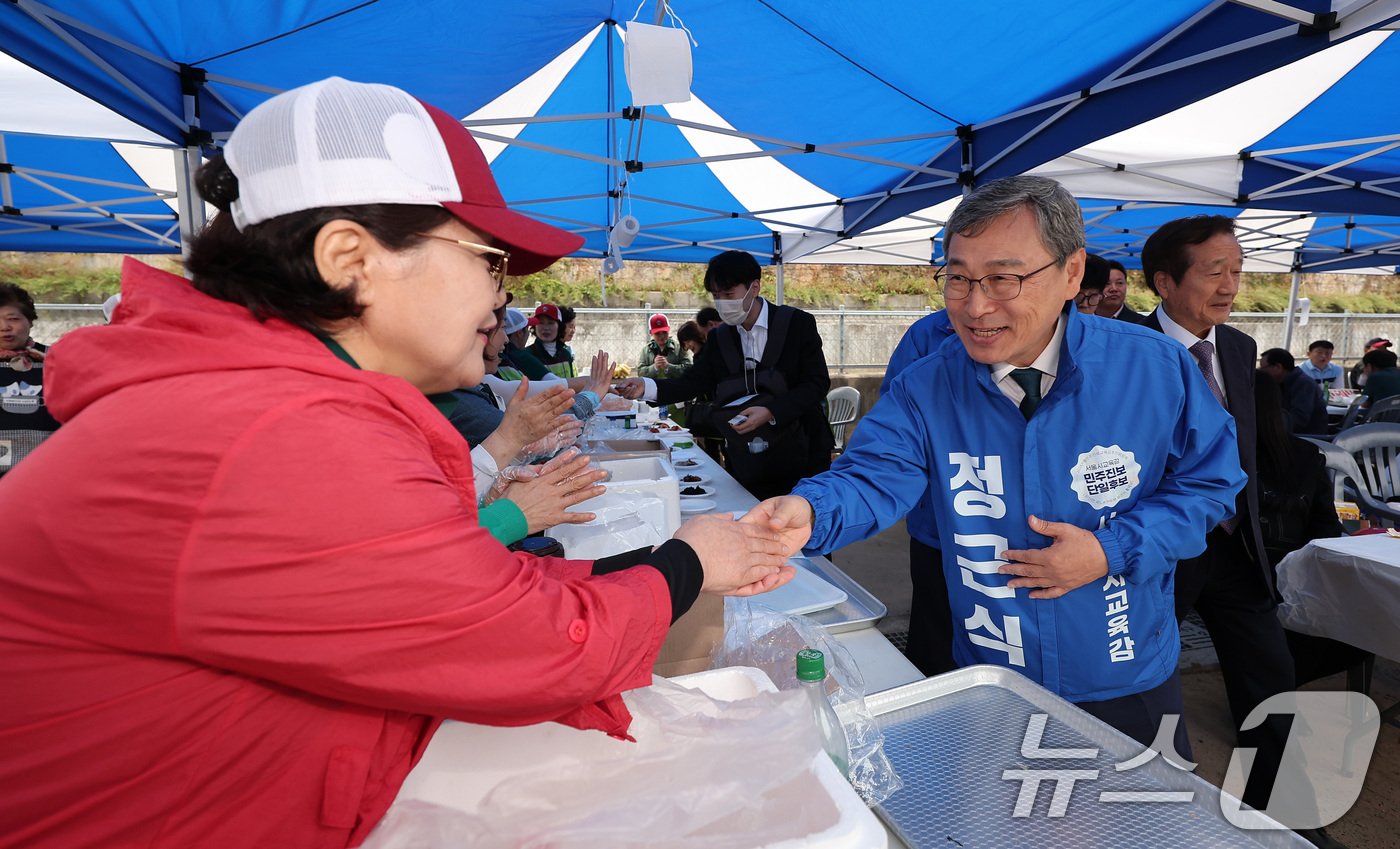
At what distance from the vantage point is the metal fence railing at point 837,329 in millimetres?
14977

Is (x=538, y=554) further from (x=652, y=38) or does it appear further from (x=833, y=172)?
(x=833, y=172)

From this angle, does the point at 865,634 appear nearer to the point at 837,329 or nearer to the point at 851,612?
the point at 851,612

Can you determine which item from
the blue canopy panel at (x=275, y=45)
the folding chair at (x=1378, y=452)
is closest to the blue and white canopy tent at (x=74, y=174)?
the blue canopy panel at (x=275, y=45)

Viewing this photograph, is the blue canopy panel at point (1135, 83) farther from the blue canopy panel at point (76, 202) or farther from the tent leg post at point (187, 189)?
the blue canopy panel at point (76, 202)

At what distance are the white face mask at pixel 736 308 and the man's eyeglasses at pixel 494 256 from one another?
312cm

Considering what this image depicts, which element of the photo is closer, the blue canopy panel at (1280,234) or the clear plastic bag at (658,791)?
the clear plastic bag at (658,791)

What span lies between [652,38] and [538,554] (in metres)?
2.11

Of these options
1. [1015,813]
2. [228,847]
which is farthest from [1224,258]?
[228,847]

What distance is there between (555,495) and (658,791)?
99 cm

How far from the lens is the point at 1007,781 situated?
108 cm

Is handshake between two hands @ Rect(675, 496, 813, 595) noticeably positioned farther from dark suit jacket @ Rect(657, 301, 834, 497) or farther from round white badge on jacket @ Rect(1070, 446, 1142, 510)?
dark suit jacket @ Rect(657, 301, 834, 497)

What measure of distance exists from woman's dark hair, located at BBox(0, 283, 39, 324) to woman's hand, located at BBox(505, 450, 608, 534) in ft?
16.3

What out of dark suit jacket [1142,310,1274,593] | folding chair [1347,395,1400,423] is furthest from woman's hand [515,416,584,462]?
folding chair [1347,395,1400,423]

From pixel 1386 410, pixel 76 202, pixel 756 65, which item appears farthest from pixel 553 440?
pixel 1386 410
